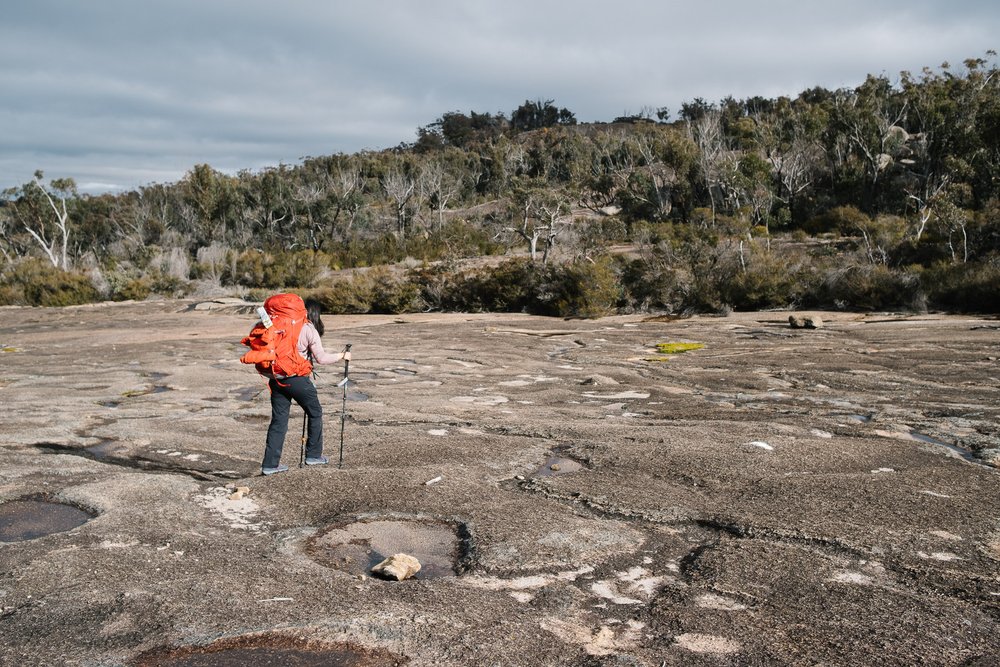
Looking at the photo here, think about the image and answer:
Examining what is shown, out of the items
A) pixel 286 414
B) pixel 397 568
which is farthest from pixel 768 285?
pixel 397 568

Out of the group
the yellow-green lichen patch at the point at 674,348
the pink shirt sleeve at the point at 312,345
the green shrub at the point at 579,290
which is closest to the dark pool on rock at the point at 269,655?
the pink shirt sleeve at the point at 312,345

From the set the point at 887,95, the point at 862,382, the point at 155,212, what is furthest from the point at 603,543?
the point at 155,212

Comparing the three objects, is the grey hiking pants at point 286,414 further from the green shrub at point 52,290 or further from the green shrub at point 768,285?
the green shrub at point 52,290

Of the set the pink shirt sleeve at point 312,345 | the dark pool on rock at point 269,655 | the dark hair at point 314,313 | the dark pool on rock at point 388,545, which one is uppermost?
the dark hair at point 314,313

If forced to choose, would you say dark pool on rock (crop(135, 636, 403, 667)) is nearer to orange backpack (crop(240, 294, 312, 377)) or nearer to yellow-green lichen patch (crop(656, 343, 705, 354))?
orange backpack (crop(240, 294, 312, 377))

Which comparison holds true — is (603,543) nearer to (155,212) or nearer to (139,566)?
(139,566)

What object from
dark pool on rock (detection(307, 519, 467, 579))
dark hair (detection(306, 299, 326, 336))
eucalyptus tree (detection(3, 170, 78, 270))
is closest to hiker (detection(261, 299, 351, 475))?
dark hair (detection(306, 299, 326, 336))

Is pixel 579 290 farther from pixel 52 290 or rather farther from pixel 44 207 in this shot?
pixel 44 207

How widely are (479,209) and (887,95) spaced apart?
2990cm

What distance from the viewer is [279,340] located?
21.5 feet

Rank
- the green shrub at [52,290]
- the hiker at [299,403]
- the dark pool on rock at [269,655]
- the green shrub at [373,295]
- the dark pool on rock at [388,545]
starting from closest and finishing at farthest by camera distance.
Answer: the dark pool on rock at [269,655], the dark pool on rock at [388,545], the hiker at [299,403], the green shrub at [373,295], the green shrub at [52,290]

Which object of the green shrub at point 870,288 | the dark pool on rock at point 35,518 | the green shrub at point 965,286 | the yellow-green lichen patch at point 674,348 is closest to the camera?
the dark pool on rock at point 35,518

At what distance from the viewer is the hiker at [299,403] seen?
21.7 ft

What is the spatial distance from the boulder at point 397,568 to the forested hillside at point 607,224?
19568mm
